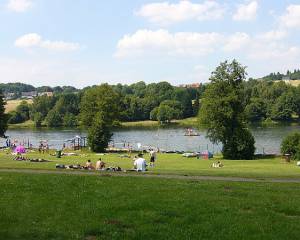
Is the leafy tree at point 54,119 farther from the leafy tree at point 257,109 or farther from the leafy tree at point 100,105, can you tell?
the leafy tree at point 100,105

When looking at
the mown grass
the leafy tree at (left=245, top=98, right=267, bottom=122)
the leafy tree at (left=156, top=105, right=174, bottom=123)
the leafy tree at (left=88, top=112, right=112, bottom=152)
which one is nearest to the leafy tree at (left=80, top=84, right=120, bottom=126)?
the leafy tree at (left=88, top=112, right=112, bottom=152)

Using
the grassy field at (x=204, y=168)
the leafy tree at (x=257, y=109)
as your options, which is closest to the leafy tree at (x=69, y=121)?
the leafy tree at (x=257, y=109)

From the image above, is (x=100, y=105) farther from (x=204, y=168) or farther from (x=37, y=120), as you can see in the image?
(x=37, y=120)

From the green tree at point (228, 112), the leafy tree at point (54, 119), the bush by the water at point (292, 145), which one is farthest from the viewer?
the leafy tree at point (54, 119)

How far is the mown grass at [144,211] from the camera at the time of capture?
12.6 meters

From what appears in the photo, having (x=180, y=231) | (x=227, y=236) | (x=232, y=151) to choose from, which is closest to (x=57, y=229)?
(x=180, y=231)

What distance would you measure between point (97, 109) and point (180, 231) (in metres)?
77.9

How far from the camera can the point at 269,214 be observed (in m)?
15.0

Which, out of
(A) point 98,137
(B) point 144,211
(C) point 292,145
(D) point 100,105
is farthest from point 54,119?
(B) point 144,211

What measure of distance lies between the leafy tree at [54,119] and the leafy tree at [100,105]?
342ft

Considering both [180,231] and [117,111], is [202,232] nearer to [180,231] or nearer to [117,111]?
[180,231]

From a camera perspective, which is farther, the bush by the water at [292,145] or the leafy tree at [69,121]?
the leafy tree at [69,121]

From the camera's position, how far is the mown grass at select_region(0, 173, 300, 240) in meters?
12.6

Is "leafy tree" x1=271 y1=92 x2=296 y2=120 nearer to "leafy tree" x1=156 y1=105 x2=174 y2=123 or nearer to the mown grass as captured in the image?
"leafy tree" x1=156 y1=105 x2=174 y2=123
